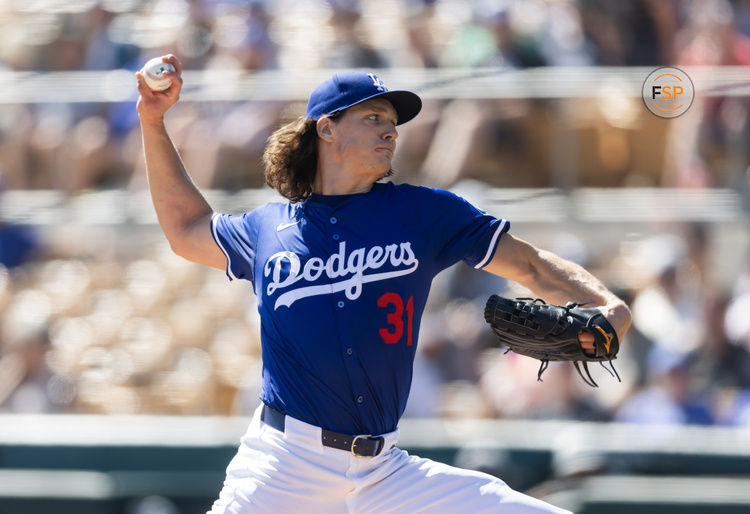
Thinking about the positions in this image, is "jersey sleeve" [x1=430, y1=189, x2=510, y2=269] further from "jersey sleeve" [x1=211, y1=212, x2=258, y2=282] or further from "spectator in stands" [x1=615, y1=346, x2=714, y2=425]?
"spectator in stands" [x1=615, y1=346, x2=714, y2=425]

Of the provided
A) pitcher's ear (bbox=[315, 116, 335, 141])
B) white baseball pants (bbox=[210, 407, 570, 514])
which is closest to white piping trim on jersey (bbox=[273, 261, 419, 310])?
white baseball pants (bbox=[210, 407, 570, 514])

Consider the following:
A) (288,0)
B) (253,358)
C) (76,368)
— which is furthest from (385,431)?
(288,0)

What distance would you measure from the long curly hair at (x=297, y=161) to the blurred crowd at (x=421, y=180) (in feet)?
9.54

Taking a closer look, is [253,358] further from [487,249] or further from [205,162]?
[487,249]

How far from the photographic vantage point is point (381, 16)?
330 inches

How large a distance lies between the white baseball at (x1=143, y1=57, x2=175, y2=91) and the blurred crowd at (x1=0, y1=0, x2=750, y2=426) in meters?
3.15

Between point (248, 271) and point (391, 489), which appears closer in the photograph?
point (391, 489)

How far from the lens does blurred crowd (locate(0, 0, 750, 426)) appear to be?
6.79 metres

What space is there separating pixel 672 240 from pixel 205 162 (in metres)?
3.29

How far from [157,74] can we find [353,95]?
0.80 meters

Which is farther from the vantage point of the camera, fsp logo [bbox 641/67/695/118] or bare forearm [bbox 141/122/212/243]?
fsp logo [bbox 641/67/695/118]

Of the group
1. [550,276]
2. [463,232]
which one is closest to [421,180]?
[463,232]

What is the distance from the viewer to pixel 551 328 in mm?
3646

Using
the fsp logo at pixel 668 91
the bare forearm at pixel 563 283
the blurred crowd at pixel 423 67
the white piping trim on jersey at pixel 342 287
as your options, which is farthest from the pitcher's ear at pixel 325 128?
the fsp logo at pixel 668 91
